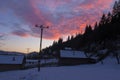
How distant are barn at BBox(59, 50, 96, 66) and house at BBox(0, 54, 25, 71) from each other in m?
14.9

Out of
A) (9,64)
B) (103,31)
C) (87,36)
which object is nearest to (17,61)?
(9,64)

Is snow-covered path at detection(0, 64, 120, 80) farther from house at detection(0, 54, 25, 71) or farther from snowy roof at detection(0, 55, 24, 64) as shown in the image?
snowy roof at detection(0, 55, 24, 64)

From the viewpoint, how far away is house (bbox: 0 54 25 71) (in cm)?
8166

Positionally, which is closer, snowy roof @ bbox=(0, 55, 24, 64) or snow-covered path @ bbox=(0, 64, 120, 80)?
snow-covered path @ bbox=(0, 64, 120, 80)

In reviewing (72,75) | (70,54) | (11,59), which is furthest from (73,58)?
(72,75)

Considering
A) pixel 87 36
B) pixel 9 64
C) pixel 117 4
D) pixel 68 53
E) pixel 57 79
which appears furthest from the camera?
pixel 87 36

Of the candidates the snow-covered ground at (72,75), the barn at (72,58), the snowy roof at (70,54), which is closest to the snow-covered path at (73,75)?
the snow-covered ground at (72,75)

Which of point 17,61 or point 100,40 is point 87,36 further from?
point 17,61

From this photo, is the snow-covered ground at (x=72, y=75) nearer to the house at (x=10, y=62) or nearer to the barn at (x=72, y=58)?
the house at (x=10, y=62)

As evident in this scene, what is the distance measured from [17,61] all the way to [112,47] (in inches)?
1346

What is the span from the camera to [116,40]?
104m

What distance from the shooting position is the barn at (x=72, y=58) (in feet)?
285

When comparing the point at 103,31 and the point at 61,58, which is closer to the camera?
the point at 61,58

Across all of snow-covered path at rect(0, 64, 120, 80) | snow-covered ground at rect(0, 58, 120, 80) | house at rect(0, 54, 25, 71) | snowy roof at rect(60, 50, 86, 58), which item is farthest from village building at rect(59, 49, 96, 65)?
snow-covered path at rect(0, 64, 120, 80)
